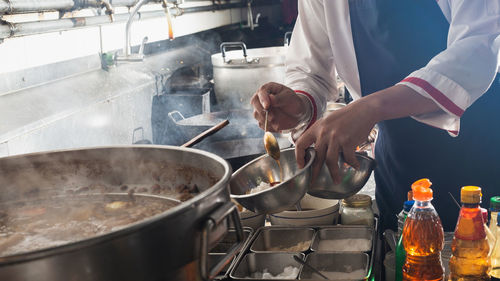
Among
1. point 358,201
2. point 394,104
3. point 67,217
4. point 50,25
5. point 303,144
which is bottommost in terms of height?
point 358,201

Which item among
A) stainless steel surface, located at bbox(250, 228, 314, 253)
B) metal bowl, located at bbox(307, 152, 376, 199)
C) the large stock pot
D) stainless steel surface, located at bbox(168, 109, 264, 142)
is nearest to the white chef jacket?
metal bowl, located at bbox(307, 152, 376, 199)

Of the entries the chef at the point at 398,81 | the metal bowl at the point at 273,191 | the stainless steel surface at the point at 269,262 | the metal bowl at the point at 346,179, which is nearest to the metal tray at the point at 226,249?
the stainless steel surface at the point at 269,262

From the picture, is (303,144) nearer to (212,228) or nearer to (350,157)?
(350,157)

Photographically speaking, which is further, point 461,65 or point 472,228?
point 461,65

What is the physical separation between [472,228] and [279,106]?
0.84m

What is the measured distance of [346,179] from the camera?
1627mm

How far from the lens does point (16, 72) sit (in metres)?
2.87

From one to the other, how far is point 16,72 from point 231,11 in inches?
194

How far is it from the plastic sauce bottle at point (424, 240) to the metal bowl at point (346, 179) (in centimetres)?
28

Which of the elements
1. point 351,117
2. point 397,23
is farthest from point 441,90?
point 397,23

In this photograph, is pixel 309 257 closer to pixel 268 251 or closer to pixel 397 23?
pixel 268 251

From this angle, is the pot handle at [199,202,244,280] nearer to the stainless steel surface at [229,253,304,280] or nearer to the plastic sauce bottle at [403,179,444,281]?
the plastic sauce bottle at [403,179,444,281]

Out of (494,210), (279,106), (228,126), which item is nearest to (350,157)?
(494,210)

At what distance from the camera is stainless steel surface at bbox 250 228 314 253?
74.1 inches
